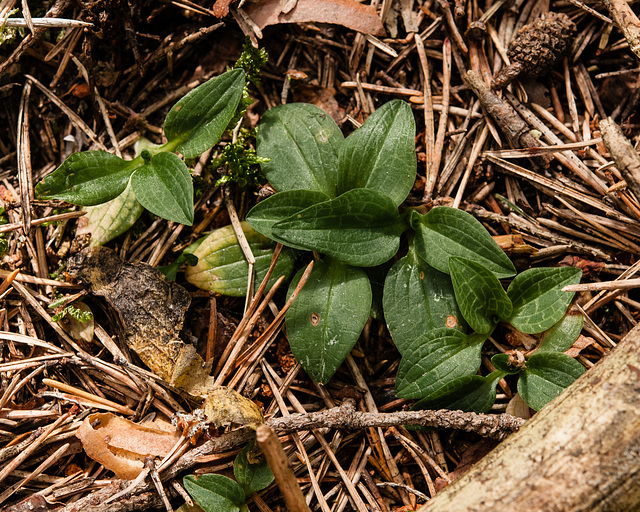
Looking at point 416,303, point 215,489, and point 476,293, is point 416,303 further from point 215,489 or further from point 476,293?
point 215,489

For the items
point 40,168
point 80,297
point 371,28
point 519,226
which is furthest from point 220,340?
point 371,28

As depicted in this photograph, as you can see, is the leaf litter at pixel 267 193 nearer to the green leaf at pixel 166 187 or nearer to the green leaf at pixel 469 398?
the green leaf at pixel 469 398

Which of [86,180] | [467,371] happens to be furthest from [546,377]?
[86,180]

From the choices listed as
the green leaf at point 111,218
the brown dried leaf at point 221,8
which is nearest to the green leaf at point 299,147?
the brown dried leaf at point 221,8

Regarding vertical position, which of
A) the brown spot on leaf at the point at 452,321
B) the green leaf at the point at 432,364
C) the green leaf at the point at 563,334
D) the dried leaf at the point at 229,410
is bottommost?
the dried leaf at the point at 229,410

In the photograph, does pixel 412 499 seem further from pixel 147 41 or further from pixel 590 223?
pixel 147 41
